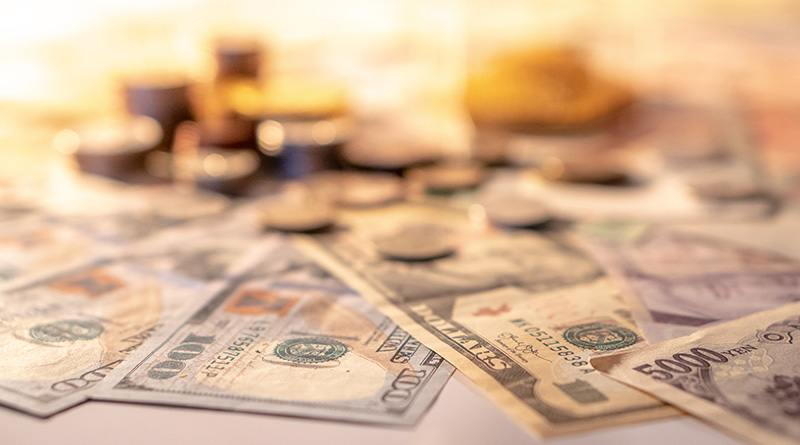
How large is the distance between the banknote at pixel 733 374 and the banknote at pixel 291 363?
0.21 metres

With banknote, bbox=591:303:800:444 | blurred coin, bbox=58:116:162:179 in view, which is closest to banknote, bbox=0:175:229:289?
blurred coin, bbox=58:116:162:179

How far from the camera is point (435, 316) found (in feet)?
2.78

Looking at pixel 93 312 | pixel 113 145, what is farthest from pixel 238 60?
pixel 93 312

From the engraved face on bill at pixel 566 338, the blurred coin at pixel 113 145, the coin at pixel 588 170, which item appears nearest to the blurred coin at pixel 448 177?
the coin at pixel 588 170

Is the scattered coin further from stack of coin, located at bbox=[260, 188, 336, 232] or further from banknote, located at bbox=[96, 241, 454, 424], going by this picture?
banknote, located at bbox=[96, 241, 454, 424]

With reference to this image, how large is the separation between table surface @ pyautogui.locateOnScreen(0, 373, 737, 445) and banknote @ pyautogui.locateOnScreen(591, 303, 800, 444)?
0.03 metres

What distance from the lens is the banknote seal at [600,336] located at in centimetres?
76

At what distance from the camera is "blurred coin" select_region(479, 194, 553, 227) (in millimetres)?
1181

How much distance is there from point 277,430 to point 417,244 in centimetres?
51

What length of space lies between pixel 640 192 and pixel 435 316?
29.2 inches

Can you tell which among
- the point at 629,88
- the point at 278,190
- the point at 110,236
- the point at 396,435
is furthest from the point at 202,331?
the point at 629,88

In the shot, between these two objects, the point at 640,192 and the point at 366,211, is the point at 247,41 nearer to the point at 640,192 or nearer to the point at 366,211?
the point at 366,211

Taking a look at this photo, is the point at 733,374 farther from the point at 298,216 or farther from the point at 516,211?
the point at 298,216

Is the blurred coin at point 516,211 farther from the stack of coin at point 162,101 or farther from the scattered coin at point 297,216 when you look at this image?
the stack of coin at point 162,101
